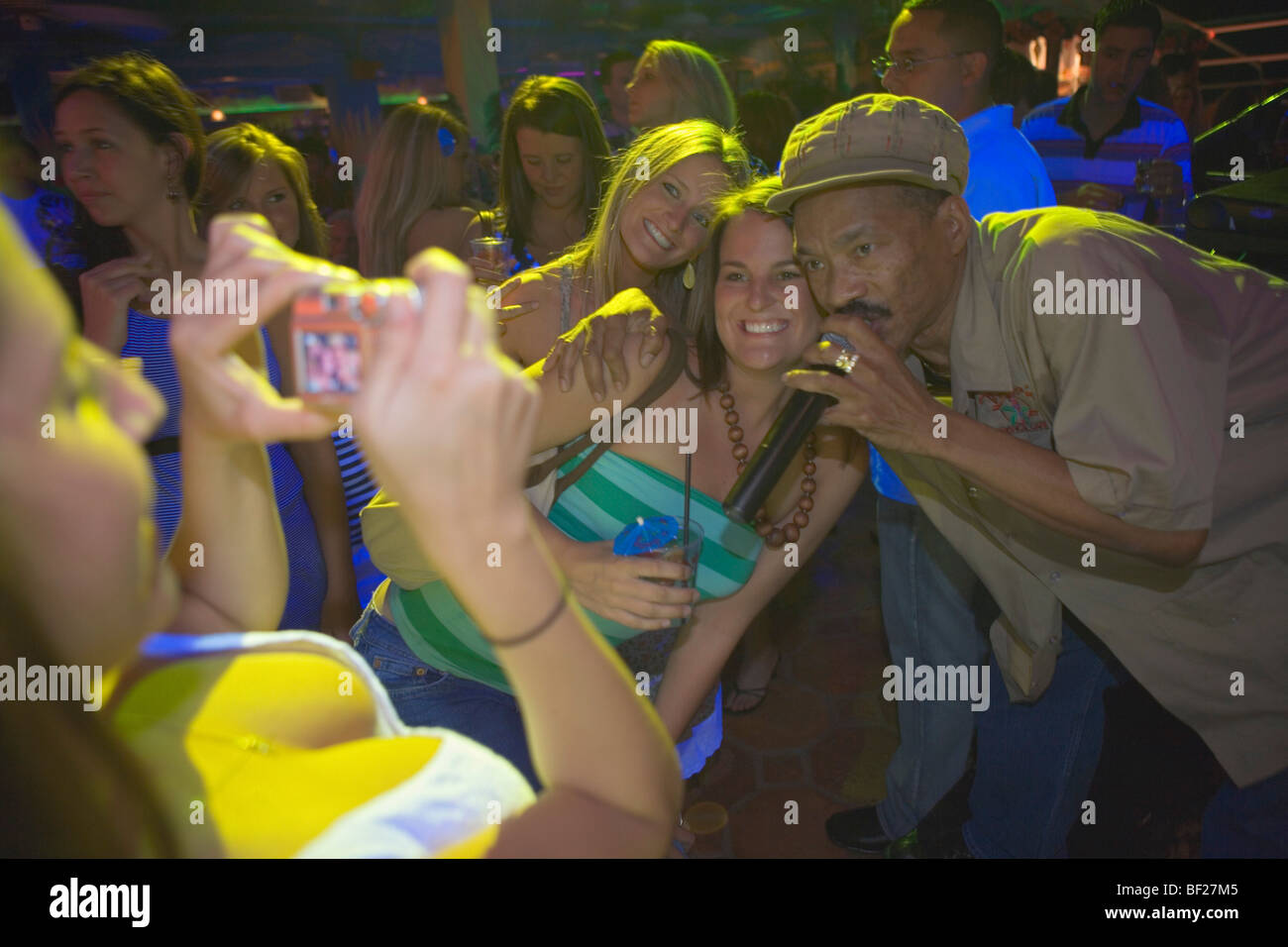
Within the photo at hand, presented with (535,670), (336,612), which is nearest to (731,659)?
(336,612)

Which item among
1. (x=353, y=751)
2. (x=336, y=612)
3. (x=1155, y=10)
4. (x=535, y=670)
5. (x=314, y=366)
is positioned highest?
(x=1155, y=10)

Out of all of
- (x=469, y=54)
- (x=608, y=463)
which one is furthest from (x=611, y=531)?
(x=469, y=54)

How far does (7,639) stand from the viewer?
0.62 m

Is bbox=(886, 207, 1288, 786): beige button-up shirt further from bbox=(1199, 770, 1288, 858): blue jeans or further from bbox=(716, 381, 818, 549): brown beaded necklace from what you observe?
bbox=(716, 381, 818, 549): brown beaded necklace

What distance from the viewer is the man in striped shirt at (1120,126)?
3.84m

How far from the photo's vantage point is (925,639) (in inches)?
106

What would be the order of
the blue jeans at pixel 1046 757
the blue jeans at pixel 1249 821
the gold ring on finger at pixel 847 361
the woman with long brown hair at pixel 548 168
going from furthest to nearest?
the woman with long brown hair at pixel 548 168 → the blue jeans at pixel 1046 757 → the blue jeans at pixel 1249 821 → the gold ring on finger at pixel 847 361

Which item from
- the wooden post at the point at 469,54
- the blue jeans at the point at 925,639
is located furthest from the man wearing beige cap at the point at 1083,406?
the wooden post at the point at 469,54

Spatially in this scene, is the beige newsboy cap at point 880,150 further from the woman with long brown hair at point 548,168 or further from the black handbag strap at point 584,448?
the woman with long brown hair at point 548,168

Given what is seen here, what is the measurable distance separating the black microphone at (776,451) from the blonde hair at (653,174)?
101 centimetres

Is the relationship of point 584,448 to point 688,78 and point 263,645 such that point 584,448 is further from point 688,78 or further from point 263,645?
point 688,78

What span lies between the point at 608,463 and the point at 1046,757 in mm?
1416
